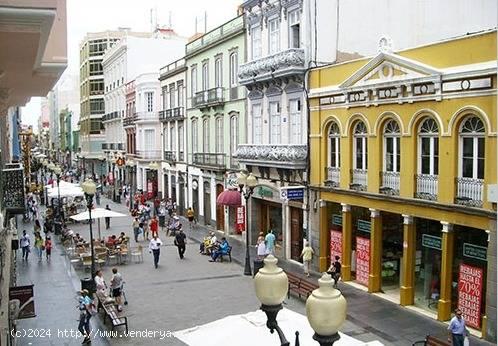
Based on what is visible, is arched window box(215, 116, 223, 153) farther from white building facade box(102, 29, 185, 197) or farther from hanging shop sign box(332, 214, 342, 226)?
white building facade box(102, 29, 185, 197)

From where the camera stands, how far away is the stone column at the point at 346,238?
2215 cm

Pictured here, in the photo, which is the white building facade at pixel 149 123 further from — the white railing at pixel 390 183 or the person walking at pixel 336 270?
the white railing at pixel 390 183

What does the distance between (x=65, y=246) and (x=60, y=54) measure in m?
23.7

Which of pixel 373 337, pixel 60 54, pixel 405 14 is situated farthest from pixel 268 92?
pixel 60 54

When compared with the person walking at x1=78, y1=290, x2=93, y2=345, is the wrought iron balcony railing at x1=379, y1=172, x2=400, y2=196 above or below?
above

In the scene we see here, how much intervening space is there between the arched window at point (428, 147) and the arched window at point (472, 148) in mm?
1030

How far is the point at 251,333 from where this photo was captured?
34.8ft

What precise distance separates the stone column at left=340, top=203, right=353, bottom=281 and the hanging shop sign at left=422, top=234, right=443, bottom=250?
12.3ft

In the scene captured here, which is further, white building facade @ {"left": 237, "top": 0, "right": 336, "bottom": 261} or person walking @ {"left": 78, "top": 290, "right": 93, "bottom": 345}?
white building facade @ {"left": 237, "top": 0, "right": 336, "bottom": 261}

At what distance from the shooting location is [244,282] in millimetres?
22688

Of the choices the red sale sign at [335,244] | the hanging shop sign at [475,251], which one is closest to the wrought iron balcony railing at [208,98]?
the red sale sign at [335,244]

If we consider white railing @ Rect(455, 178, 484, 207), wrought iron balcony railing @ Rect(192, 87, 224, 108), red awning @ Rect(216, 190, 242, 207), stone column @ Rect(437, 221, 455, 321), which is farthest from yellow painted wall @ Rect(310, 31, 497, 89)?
wrought iron balcony railing @ Rect(192, 87, 224, 108)

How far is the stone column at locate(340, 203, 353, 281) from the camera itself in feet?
72.7

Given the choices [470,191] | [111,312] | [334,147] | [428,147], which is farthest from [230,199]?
[470,191]
